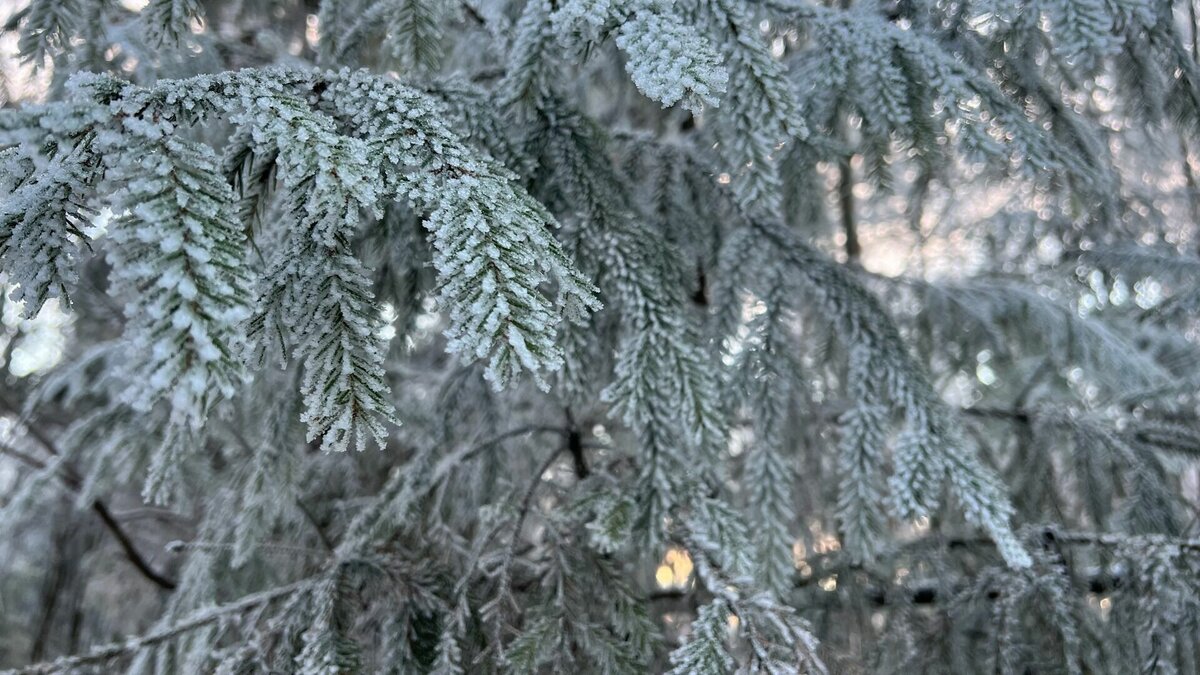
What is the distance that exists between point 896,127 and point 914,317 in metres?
1.54

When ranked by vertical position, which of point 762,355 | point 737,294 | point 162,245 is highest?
point 737,294

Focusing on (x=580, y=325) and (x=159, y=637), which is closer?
(x=580, y=325)

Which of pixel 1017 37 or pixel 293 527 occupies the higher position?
pixel 1017 37

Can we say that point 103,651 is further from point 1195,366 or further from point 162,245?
point 1195,366

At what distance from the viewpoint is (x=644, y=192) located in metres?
1.66

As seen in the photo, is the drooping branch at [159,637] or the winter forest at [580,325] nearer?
the winter forest at [580,325]

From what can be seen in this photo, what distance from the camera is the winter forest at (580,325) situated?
0.82m

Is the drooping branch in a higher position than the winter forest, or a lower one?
lower

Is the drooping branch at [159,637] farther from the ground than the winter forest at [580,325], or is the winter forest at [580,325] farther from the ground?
the winter forest at [580,325]

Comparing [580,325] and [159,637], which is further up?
[580,325]

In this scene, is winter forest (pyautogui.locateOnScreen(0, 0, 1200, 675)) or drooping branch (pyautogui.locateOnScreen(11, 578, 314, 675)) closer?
winter forest (pyautogui.locateOnScreen(0, 0, 1200, 675))

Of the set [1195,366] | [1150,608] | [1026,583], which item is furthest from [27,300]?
[1195,366]

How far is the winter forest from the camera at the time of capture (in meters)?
0.82

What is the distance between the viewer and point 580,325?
1.03 m
